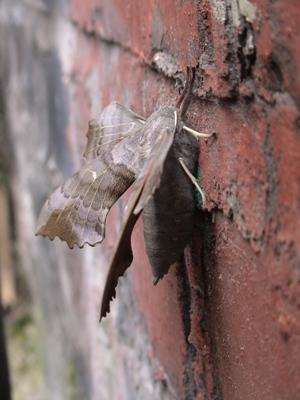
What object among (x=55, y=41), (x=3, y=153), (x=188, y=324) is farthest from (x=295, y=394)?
(x=3, y=153)

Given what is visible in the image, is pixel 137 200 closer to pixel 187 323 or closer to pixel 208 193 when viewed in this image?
pixel 208 193

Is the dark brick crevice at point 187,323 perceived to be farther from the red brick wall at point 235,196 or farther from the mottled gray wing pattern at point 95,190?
the mottled gray wing pattern at point 95,190

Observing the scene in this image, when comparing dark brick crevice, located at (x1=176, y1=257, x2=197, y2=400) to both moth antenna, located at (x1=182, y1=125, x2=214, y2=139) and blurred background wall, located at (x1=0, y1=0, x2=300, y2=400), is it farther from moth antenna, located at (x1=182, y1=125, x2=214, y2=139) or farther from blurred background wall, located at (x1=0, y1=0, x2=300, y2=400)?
moth antenna, located at (x1=182, y1=125, x2=214, y2=139)

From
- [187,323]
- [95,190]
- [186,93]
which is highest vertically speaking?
[186,93]

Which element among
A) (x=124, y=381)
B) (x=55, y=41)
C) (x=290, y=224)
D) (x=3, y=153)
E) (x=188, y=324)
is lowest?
(x=3, y=153)

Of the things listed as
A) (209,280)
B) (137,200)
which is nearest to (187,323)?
(209,280)

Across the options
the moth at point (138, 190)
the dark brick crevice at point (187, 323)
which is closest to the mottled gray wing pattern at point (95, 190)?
the moth at point (138, 190)

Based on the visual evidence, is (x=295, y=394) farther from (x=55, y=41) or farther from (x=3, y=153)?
(x=3, y=153)

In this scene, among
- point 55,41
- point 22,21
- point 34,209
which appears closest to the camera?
point 55,41
